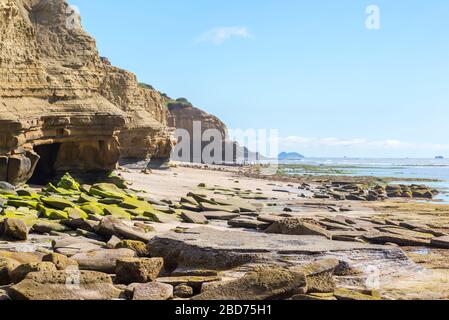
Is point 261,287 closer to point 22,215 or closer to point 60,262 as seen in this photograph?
point 60,262

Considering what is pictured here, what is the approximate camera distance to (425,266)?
8164 millimetres

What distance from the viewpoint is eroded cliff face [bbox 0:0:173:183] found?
15219 millimetres

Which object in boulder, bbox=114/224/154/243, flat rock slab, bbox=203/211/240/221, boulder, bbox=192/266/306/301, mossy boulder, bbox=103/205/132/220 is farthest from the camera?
flat rock slab, bbox=203/211/240/221

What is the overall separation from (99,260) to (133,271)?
0.88 m

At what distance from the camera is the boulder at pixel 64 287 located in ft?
17.0

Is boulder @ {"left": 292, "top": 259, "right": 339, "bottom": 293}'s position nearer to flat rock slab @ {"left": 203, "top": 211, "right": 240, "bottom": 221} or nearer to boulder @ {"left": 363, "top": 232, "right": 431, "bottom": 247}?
boulder @ {"left": 363, "top": 232, "right": 431, "bottom": 247}

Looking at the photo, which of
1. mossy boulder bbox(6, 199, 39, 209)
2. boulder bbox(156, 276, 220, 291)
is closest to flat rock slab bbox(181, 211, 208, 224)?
mossy boulder bbox(6, 199, 39, 209)

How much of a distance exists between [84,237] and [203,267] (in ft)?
10.4

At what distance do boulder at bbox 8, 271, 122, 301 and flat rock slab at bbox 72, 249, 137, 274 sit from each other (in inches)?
34.2

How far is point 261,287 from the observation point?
17.2ft

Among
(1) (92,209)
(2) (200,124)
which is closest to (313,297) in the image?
(1) (92,209)

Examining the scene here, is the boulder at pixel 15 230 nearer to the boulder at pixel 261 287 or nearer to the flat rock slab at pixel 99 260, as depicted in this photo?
the flat rock slab at pixel 99 260
